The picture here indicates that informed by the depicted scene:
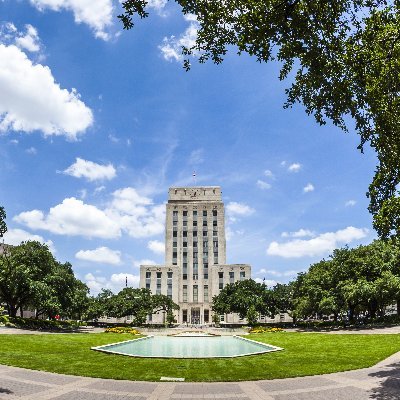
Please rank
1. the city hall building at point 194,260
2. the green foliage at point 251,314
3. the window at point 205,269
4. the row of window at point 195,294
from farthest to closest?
1. the window at point 205,269
2. the row of window at point 195,294
3. the city hall building at point 194,260
4. the green foliage at point 251,314

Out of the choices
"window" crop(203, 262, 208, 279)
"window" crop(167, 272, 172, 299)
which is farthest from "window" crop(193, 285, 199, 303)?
"window" crop(167, 272, 172, 299)

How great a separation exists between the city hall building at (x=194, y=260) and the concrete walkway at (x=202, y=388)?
91742 millimetres

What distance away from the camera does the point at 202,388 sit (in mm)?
13945

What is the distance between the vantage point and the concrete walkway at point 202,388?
12.5 meters

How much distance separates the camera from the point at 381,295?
4494 cm

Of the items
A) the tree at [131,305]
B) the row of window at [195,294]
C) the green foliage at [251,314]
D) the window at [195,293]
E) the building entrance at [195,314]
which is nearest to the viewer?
the green foliage at [251,314]

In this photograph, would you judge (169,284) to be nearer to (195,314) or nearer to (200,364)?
(195,314)

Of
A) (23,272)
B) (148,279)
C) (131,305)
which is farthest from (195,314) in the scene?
(23,272)

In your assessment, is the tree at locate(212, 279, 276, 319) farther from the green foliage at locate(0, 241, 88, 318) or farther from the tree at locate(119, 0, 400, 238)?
the tree at locate(119, 0, 400, 238)

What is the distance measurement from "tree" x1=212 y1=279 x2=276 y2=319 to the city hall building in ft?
103

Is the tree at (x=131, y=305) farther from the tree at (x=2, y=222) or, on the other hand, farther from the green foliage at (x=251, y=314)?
the tree at (x=2, y=222)

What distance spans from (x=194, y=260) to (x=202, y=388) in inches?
4034

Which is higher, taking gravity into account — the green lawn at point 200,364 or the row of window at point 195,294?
the row of window at point 195,294

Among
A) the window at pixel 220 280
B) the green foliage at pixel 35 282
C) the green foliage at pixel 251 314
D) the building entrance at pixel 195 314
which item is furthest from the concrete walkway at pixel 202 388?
the window at pixel 220 280
